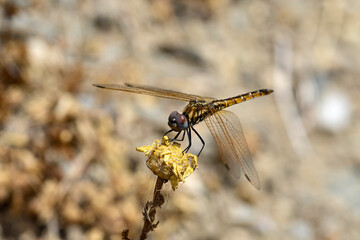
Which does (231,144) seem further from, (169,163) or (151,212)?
(151,212)

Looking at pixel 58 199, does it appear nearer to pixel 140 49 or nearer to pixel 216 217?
pixel 216 217

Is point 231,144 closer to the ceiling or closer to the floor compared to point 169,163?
closer to the ceiling

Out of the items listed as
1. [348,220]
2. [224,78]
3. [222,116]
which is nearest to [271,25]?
[224,78]

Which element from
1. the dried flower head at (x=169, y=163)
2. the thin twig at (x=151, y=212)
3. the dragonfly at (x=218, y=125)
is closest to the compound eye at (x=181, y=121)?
the dragonfly at (x=218, y=125)

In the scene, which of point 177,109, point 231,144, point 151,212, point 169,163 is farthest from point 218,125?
point 177,109

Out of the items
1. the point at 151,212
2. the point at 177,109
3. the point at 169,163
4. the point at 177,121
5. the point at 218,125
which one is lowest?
the point at 151,212
